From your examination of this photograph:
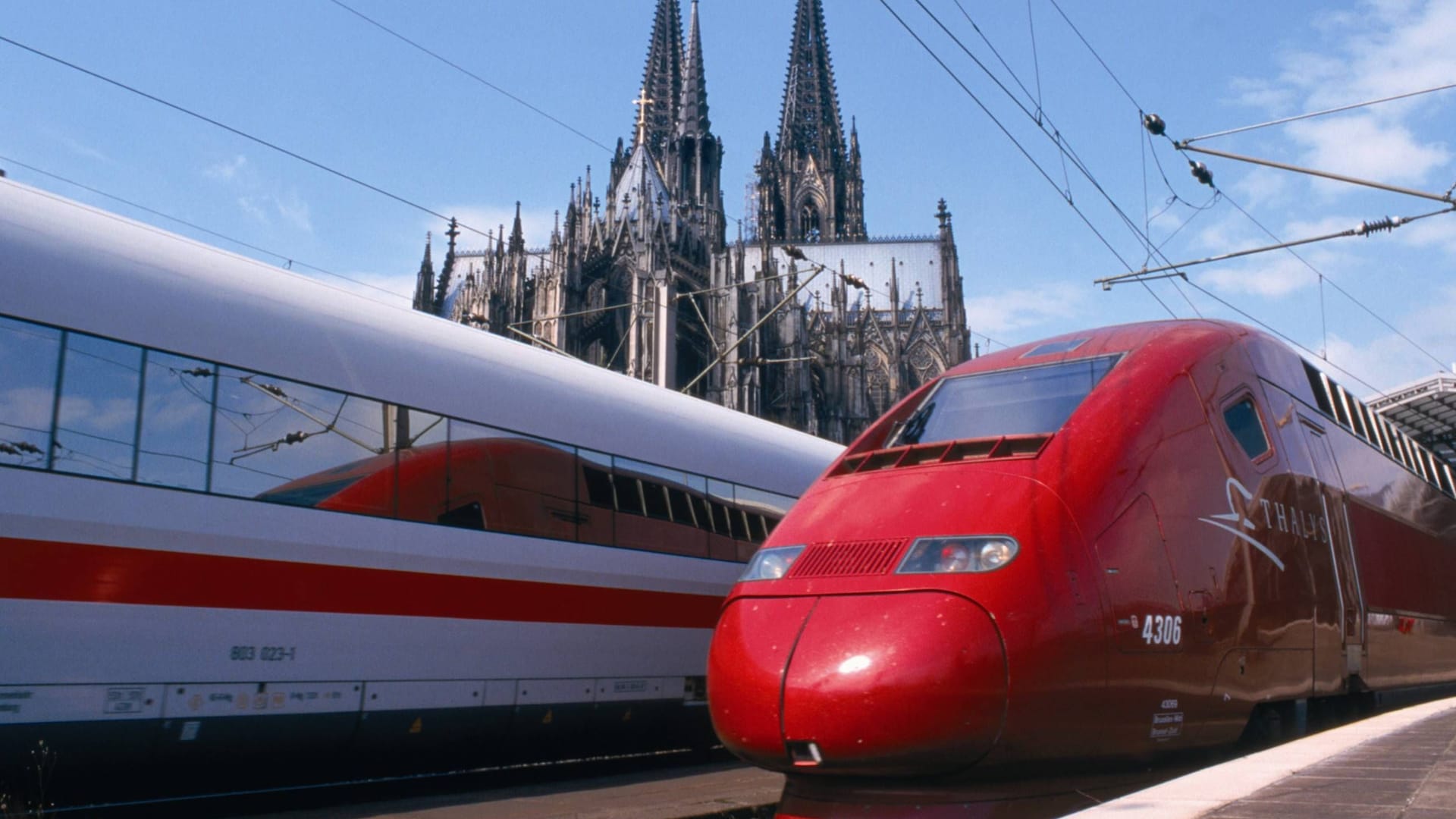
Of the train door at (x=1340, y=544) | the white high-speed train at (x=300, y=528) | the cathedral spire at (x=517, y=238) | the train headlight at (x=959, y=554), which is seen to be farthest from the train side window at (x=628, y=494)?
the cathedral spire at (x=517, y=238)

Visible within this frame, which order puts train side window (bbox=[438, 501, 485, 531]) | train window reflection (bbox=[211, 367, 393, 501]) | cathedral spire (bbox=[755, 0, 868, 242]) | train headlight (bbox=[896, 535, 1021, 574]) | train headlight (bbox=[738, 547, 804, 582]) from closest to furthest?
train headlight (bbox=[896, 535, 1021, 574])
train headlight (bbox=[738, 547, 804, 582])
train window reflection (bbox=[211, 367, 393, 501])
train side window (bbox=[438, 501, 485, 531])
cathedral spire (bbox=[755, 0, 868, 242])

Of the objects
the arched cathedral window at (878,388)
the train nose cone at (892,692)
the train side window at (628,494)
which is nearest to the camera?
the train nose cone at (892,692)

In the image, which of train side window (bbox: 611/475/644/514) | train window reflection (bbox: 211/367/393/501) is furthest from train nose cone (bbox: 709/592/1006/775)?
train side window (bbox: 611/475/644/514)

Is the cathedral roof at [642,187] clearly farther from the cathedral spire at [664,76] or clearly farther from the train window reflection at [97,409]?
the train window reflection at [97,409]

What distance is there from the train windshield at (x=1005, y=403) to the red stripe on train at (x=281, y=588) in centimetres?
362

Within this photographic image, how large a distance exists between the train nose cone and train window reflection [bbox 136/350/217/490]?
4.17 meters

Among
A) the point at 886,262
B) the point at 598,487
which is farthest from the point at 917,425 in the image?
the point at 886,262

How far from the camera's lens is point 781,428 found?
1469cm

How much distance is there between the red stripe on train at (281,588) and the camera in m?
6.67

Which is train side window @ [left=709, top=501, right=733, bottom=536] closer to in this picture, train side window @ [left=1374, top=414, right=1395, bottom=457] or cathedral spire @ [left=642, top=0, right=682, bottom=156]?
train side window @ [left=1374, top=414, right=1395, bottom=457]

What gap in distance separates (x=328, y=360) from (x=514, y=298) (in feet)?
153

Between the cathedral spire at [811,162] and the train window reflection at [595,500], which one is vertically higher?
the cathedral spire at [811,162]

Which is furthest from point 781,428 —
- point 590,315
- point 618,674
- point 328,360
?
point 590,315

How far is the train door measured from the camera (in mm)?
8688
